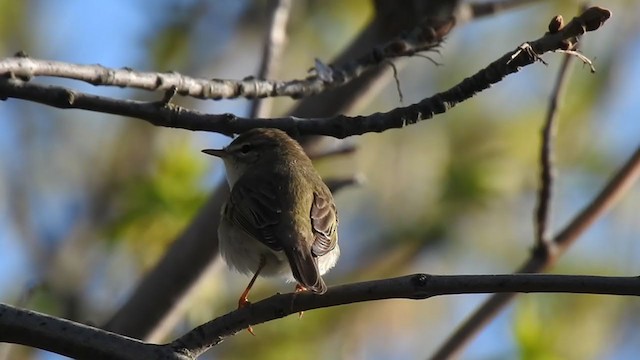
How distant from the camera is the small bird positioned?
383cm

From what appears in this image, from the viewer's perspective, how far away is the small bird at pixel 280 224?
12.6ft

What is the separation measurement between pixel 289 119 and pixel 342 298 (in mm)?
706

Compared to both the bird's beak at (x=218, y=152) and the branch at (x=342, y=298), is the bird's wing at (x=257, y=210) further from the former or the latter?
the branch at (x=342, y=298)

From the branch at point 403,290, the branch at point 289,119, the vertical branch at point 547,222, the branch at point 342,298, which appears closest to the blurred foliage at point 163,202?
the vertical branch at point 547,222

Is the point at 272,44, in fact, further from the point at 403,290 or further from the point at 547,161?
the point at 403,290

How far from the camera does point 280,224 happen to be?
3955mm

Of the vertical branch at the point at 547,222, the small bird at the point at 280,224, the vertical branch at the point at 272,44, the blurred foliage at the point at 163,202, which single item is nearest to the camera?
the small bird at the point at 280,224

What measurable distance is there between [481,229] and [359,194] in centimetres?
100

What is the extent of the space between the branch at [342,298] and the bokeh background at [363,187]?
2.30 meters

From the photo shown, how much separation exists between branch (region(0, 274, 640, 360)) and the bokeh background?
2.30 m

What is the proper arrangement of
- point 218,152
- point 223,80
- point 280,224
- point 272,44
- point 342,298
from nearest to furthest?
point 342,298, point 223,80, point 280,224, point 272,44, point 218,152

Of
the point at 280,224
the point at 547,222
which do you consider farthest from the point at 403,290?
the point at 547,222

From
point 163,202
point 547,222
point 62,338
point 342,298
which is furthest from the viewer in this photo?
point 163,202

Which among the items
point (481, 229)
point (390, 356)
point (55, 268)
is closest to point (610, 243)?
point (481, 229)
